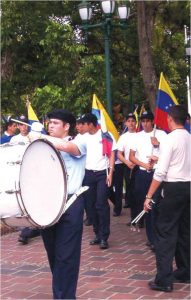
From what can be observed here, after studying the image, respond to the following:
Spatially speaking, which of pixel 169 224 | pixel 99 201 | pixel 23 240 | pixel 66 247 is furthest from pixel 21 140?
pixel 23 240

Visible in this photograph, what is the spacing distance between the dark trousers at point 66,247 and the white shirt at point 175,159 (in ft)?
3.06

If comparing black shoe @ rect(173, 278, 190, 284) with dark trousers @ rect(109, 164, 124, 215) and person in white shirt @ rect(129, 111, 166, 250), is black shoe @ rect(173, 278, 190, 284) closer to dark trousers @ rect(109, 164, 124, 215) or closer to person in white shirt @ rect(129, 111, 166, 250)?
person in white shirt @ rect(129, 111, 166, 250)

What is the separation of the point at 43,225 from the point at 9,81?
1212 cm

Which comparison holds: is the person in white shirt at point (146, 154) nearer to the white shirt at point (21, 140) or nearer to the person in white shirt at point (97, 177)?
the person in white shirt at point (97, 177)

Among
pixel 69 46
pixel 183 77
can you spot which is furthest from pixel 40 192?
pixel 183 77

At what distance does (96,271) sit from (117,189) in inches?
162

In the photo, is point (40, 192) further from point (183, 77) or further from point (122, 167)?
point (183, 77)

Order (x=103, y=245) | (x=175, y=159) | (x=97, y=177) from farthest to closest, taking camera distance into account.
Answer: (x=97, y=177) → (x=103, y=245) → (x=175, y=159)

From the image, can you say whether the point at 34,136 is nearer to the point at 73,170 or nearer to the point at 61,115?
the point at 61,115

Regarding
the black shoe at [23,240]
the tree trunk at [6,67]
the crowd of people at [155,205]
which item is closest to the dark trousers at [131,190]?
the crowd of people at [155,205]

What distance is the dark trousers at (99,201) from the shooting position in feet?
25.6

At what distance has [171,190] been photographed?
562 centimetres

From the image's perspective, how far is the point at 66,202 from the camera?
4941 millimetres

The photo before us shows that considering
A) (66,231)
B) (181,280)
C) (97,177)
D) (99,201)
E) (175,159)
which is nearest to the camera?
(66,231)
